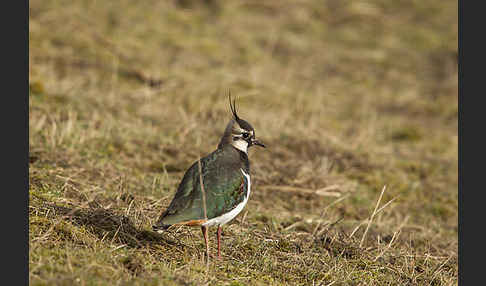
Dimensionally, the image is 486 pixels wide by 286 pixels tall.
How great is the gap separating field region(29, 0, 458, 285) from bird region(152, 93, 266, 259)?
0.30 m

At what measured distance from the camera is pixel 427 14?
17781mm

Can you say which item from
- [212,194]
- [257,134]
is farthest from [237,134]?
[257,134]

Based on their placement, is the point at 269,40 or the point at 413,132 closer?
the point at 413,132

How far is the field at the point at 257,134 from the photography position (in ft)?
15.0

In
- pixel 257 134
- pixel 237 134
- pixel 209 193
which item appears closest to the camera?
pixel 209 193

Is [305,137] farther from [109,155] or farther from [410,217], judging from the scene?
[109,155]

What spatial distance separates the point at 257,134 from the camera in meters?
8.84

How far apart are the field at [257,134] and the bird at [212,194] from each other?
0.30 metres

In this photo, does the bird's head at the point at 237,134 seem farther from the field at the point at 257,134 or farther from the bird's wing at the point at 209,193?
the field at the point at 257,134

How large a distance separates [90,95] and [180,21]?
5.37m

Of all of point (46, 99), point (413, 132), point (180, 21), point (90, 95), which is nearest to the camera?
point (46, 99)

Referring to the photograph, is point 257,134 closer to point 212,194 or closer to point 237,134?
point 237,134

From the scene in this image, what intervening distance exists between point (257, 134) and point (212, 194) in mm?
4351

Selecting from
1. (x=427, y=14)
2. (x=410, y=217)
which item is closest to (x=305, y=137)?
(x=410, y=217)
